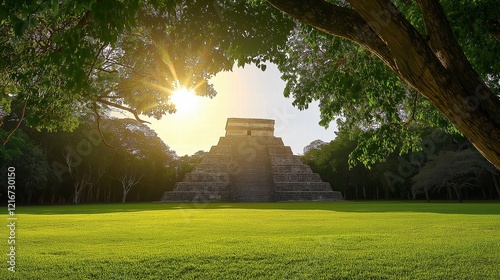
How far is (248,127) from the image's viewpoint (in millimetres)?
62531

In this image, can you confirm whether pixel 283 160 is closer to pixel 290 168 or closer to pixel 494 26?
pixel 290 168

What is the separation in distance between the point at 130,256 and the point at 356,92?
4.99m

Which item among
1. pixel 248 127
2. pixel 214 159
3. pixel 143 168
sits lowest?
pixel 143 168

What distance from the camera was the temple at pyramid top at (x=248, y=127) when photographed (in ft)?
205

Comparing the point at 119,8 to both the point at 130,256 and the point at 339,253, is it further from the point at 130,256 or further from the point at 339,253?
the point at 339,253

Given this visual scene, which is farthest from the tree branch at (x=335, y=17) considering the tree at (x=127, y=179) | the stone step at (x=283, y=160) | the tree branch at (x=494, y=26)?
the tree at (x=127, y=179)

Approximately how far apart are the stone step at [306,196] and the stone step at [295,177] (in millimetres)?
3409

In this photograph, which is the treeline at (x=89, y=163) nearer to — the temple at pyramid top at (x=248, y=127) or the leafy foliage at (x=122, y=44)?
the temple at pyramid top at (x=248, y=127)

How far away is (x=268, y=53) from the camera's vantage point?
659 cm

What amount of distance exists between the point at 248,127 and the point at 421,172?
28437 mm

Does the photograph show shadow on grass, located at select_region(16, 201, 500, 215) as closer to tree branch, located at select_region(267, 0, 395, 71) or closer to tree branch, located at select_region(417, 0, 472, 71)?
tree branch, located at select_region(417, 0, 472, 71)

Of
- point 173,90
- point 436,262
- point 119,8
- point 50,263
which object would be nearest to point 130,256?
point 50,263

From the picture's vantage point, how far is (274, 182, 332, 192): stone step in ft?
147

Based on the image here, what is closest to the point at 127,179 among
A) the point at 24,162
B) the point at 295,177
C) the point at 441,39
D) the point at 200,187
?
the point at 200,187
